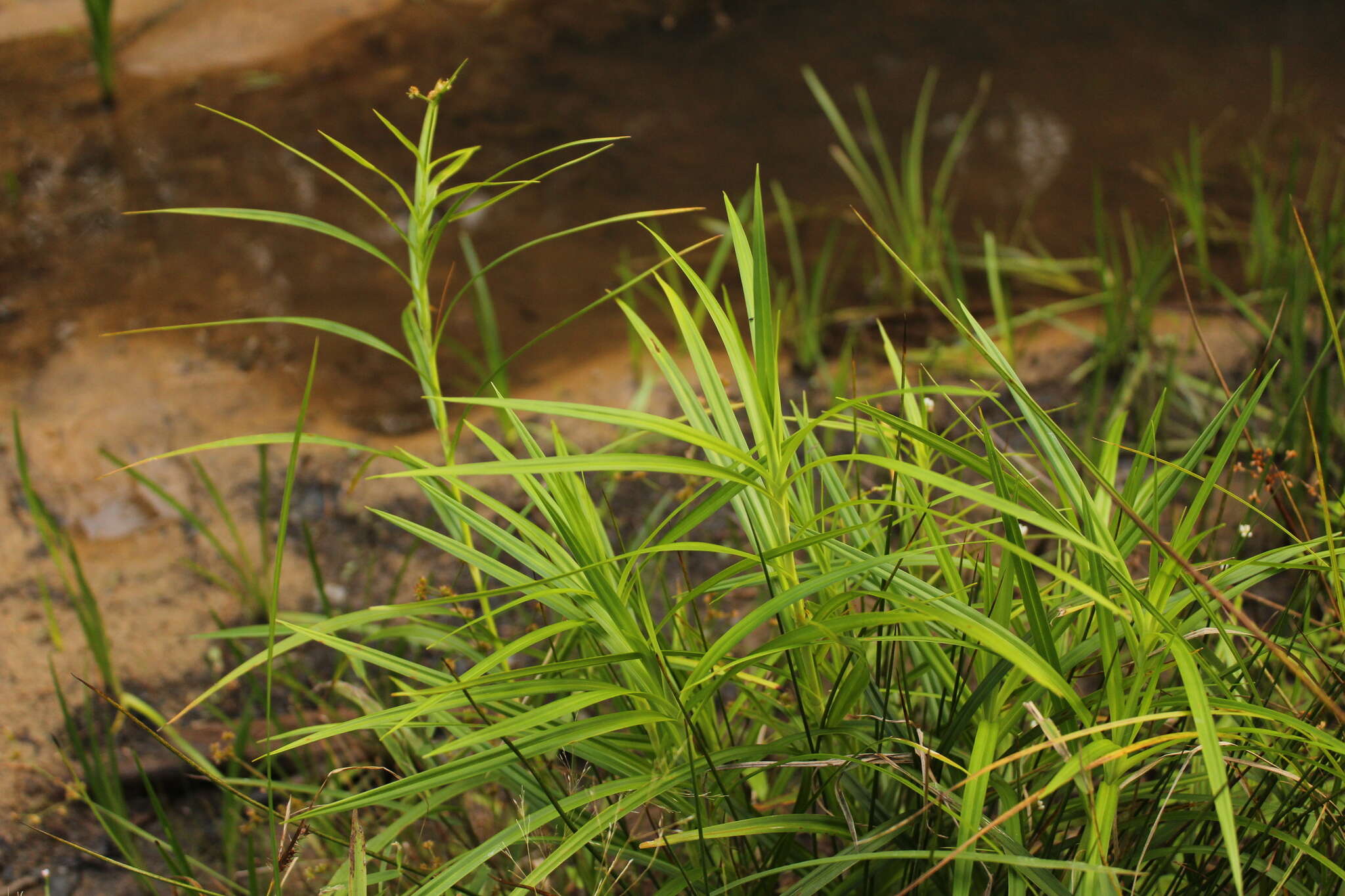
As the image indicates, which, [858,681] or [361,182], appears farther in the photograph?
[361,182]

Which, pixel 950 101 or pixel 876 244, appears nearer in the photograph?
pixel 876 244

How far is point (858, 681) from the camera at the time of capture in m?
0.98

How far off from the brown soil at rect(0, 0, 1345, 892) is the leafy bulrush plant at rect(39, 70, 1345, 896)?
1070mm

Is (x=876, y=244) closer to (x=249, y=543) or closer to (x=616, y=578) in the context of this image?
(x=249, y=543)

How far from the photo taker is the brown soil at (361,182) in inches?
84.9

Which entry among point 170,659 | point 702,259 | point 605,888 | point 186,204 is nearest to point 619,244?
point 702,259

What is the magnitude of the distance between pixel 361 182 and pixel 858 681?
9.15 feet

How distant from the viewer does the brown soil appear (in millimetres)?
2156

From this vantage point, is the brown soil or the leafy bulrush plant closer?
the leafy bulrush plant

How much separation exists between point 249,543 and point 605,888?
51.5 inches

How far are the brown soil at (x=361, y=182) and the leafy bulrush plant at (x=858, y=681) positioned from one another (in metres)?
1.07

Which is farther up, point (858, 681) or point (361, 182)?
point (361, 182)

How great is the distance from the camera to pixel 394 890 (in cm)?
143

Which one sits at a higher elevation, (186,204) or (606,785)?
(186,204)
